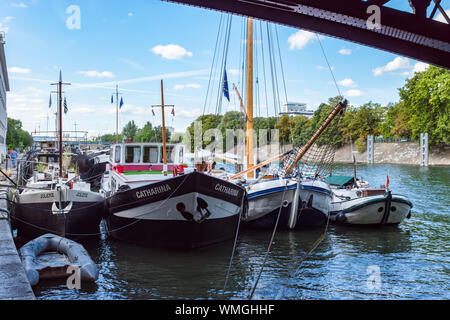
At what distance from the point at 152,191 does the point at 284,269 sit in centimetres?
456

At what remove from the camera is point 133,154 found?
49.6ft

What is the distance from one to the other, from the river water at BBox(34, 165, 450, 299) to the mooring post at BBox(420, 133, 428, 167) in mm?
52826

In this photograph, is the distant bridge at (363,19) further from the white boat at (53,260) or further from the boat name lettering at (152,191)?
the white boat at (53,260)

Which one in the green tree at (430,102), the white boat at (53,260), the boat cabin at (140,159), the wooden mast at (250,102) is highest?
the green tree at (430,102)

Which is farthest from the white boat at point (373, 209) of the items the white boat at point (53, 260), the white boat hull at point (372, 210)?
the white boat at point (53, 260)

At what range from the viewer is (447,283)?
9781 millimetres

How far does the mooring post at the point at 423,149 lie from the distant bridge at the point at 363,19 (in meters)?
62.2

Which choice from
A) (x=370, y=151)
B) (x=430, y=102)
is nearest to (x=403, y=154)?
(x=370, y=151)

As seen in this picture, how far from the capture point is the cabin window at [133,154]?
15.0 meters

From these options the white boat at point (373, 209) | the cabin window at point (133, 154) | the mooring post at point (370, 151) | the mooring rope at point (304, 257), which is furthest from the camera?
the mooring post at point (370, 151)

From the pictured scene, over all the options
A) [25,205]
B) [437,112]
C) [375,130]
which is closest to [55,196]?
[25,205]

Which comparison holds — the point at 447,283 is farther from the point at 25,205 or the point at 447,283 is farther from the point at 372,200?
the point at 25,205

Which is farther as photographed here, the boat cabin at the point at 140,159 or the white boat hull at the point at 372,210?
the white boat hull at the point at 372,210

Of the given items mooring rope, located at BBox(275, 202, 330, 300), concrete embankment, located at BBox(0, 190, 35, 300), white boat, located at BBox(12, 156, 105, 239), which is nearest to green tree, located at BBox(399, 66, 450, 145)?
mooring rope, located at BBox(275, 202, 330, 300)
